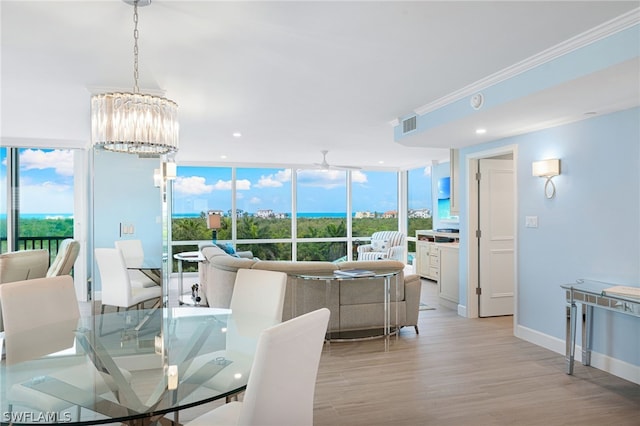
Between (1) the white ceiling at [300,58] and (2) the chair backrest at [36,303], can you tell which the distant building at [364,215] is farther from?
(2) the chair backrest at [36,303]

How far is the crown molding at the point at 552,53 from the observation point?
2300 mm

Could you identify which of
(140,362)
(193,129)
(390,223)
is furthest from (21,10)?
(390,223)

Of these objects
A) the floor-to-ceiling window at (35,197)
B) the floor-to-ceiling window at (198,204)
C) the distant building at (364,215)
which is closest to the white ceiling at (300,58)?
the floor-to-ceiling window at (35,197)

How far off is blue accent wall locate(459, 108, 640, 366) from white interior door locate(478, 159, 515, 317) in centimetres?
73

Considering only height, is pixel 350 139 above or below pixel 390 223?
above

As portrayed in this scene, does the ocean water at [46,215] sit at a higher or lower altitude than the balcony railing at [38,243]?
higher

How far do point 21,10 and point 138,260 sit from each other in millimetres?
2847

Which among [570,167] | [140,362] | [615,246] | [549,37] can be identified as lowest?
[140,362]

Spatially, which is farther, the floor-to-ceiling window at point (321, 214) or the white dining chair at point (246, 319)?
the floor-to-ceiling window at point (321, 214)

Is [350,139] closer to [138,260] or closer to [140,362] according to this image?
[138,260]

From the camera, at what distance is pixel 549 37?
255cm

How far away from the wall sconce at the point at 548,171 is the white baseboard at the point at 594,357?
4.64ft

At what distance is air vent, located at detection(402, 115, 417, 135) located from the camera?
4.51 metres

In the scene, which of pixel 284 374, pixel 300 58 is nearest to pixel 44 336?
pixel 284 374
